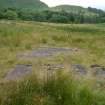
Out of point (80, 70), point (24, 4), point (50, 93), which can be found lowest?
point (24, 4)

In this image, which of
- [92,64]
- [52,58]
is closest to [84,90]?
[92,64]

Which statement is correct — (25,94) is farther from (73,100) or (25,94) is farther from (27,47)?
(27,47)

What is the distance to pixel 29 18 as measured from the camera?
9444cm

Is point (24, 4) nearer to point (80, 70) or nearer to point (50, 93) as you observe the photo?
point (80, 70)

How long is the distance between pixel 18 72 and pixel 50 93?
2.61m

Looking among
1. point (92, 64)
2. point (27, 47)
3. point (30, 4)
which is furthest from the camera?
point (30, 4)

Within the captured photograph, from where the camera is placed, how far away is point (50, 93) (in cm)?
668

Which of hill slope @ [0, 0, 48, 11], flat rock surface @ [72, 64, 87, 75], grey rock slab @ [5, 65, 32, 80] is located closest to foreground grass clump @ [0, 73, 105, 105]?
grey rock slab @ [5, 65, 32, 80]

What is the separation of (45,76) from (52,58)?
204 inches

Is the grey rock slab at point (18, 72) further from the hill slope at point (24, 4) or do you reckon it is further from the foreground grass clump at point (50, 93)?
the hill slope at point (24, 4)

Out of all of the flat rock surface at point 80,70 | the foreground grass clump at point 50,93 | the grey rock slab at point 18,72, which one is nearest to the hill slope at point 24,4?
the flat rock surface at point 80,70

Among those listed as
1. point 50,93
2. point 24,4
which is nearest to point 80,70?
point 50,93

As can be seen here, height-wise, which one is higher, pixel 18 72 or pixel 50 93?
pixel 50 93

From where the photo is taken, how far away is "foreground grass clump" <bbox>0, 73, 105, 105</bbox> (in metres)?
6.32
